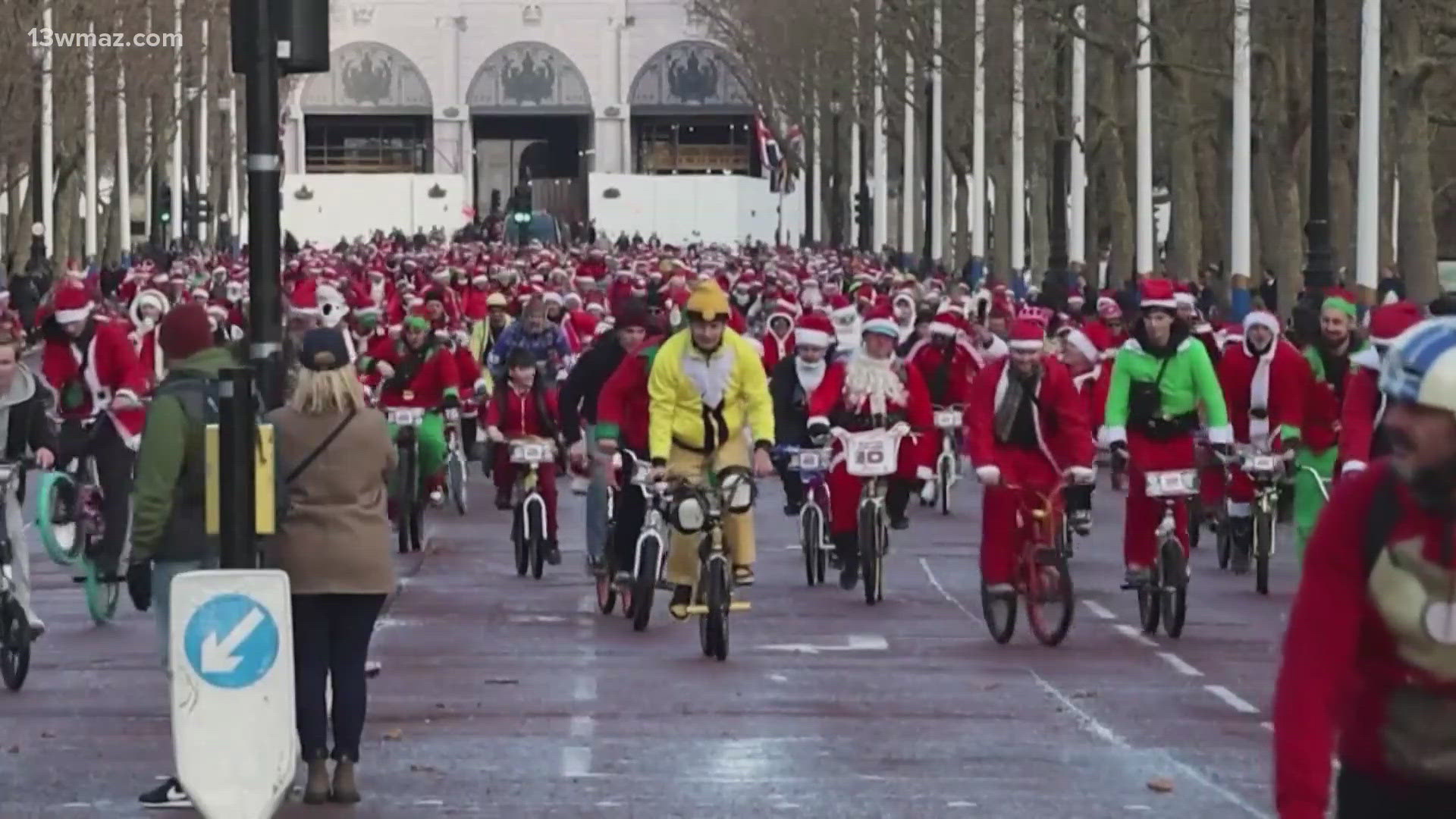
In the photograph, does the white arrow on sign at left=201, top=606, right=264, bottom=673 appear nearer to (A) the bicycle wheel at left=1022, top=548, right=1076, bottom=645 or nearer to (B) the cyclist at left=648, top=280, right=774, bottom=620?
(B) the cyclist at left=648, top=280, right=774, bottom=620

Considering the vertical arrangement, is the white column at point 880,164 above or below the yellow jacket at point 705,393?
above

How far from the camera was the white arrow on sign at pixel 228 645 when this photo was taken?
1075cm

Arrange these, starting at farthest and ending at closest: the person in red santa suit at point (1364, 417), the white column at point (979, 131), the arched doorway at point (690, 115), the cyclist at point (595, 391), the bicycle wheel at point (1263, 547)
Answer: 1. the arched doorway at point (690, 115)
2. the white column at point (979, 131)
3. the bicycle wheel at point (1263, 547)
4. the cyclist at point (595, 391)
5. the person in red santa suit at point (1364, 417)

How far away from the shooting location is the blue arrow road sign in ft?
35.2

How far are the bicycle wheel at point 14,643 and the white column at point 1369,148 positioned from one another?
23288 millimetres

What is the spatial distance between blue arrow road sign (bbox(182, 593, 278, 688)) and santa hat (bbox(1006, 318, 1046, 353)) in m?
7.15

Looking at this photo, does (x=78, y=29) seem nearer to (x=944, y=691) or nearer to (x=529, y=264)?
(x=529, y=264)

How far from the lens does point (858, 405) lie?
20922 mm

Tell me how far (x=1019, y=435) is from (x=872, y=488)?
2.86 metres

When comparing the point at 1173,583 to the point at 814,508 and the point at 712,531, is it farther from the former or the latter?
the point at 814,508

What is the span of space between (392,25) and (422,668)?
13300 centimetres

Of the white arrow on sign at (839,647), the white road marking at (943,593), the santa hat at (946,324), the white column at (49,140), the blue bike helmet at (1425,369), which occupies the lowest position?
the white road marking at (943,593)

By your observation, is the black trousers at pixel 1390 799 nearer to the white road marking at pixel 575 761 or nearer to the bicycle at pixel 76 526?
the white road marking at pixel 575 761

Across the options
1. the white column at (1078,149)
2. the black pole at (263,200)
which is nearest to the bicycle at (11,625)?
the black pole at (263,200)
